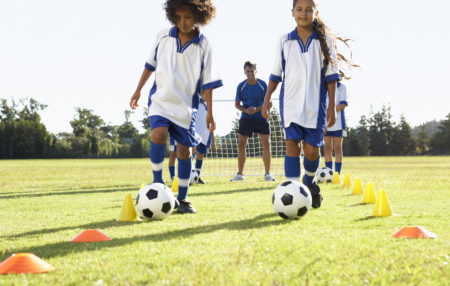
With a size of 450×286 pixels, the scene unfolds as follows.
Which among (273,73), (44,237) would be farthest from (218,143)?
(44,237)

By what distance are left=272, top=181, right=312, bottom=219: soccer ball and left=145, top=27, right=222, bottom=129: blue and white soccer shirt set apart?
1267 millimetres

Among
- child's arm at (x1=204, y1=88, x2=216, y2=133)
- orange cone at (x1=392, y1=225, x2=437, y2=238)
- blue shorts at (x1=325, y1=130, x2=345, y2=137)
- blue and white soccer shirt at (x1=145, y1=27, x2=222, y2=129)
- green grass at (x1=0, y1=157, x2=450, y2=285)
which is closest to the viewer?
green grass at (x1=0, y1=157, x2=450, y2=285)

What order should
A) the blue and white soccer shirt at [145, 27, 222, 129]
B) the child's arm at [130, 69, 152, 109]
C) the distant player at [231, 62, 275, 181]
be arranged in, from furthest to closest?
the distant player at [231, 62, 275, 181] < the child's arm at [130, 69, 152, 109] < the blue and white soccer shirt at [145, 27, 222, 129]

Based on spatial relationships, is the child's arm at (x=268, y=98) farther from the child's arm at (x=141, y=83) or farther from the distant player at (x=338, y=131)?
the distant player at (x=338, y=131)

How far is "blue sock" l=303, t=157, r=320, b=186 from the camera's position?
15.5 ft

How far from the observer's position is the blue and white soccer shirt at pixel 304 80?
4492 millimetres

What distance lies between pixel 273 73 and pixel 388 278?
308 centimetres

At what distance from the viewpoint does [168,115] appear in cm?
433

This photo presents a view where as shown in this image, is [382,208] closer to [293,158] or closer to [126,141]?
[293,158]

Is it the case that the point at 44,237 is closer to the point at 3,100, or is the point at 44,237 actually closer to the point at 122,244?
the point at 122,244

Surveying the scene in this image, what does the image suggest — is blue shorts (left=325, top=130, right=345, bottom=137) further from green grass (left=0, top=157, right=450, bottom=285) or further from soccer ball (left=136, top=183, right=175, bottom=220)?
soccer ball (left=136, top=183, right=175, bottom=220)

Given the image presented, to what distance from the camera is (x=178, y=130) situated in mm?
4445

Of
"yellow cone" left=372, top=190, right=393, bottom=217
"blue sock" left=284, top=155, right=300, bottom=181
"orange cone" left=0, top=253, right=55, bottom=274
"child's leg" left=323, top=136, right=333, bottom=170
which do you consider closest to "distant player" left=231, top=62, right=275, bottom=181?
"child's leg" left=323, top=136, right=333, bottom=170

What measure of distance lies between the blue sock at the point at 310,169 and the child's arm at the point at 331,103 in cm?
46
